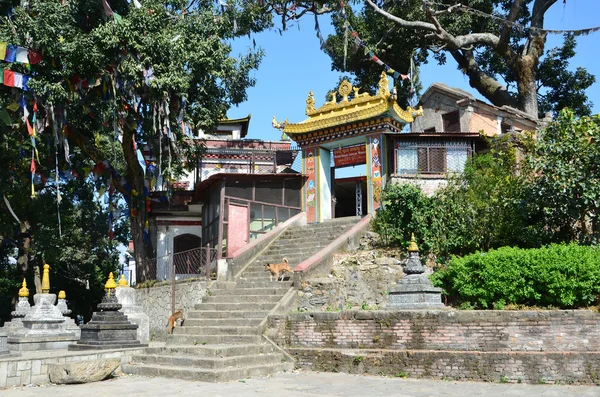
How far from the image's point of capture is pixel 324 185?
21.4 metres

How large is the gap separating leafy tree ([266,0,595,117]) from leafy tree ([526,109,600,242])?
436 inches

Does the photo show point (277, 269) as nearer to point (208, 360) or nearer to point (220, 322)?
point (220, 322)

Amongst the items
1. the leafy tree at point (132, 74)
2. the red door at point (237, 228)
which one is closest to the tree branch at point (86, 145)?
the leafy tree at point (132, 74)

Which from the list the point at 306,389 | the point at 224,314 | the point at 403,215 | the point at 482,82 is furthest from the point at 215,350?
the point at 482,82

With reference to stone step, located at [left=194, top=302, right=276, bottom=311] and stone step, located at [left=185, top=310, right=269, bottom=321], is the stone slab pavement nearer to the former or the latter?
stone step, located at [left=185, top=310, right=269, bottom=321]

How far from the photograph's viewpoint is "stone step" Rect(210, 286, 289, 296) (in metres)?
14.0

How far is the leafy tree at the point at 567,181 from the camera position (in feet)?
40.7

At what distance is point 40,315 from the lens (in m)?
14.4

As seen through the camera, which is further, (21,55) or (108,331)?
(21,55)

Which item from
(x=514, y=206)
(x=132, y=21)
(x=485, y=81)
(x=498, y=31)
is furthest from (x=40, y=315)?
(x=498, y=31)

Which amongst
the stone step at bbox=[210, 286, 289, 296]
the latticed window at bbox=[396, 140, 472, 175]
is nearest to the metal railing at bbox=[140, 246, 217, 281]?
the stone step at bbox=[210, 286, 289, 296]

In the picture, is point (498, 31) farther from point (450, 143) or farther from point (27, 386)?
point (27, 386)

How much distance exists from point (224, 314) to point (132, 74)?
6945 millimetres

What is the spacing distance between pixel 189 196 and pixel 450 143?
994 cm
